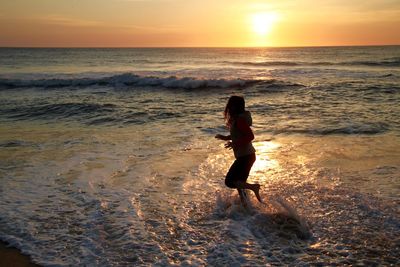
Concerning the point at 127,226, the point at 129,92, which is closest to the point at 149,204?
the point at 127,226

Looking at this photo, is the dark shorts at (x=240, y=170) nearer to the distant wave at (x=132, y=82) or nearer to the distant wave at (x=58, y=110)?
the distant wave at (x=58, y=110)

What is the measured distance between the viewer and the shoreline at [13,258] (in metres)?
4.56

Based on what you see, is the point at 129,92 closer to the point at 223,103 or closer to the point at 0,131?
the point at 223,103

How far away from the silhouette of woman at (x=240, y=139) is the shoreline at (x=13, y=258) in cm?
283

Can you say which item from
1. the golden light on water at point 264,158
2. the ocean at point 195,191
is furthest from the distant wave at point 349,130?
the golden light on water at point 264,158

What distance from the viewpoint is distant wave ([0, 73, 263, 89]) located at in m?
25.8

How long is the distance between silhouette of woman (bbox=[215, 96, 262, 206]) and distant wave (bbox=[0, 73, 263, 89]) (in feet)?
65.6

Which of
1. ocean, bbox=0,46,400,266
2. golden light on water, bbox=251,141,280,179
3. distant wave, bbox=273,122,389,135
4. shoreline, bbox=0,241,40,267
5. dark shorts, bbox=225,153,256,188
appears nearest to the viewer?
shoreline, bbox=0,241,40,267

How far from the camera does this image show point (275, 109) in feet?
52.7

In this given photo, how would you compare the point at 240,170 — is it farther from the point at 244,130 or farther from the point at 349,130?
the point at 349,130

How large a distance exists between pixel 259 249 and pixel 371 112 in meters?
11.0

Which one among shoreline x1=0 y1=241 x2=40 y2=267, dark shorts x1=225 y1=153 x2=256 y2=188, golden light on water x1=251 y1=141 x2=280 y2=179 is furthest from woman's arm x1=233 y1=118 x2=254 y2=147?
shoreline x1=0 y1=241 x2=40 y2=267

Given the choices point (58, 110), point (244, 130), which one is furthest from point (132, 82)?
point (244, 130)

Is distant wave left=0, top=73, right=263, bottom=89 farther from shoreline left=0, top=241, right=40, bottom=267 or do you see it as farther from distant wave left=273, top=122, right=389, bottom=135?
shoreline left=0, top=241, right=40, bottom=267
